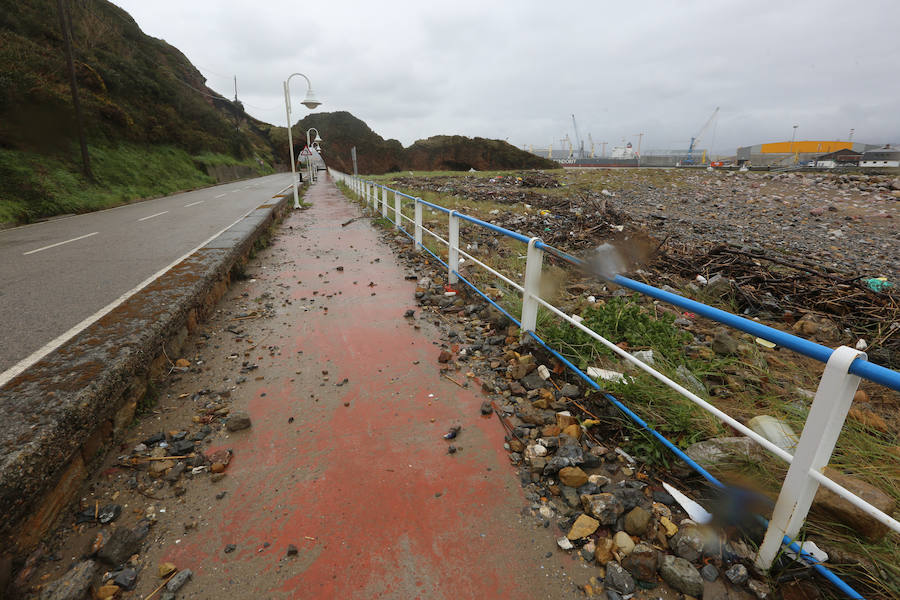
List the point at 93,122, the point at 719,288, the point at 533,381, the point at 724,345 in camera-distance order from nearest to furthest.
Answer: the point at 533,381, the point at 724,345, the point at 719,288, the point at 93,122

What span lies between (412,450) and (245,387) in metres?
1.49

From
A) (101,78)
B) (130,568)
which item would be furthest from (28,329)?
(101,78)

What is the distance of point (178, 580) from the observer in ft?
5.44

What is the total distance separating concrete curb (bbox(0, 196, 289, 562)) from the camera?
1722 mm

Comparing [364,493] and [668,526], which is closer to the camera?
[668,526]

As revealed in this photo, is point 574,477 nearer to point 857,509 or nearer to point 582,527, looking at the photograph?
point 582,527

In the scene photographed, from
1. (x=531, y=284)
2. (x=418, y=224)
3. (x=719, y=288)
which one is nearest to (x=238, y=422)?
(x=531, y=284)

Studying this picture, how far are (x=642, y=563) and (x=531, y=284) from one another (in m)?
2.01

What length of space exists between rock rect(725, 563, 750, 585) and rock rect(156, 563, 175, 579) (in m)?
2.25

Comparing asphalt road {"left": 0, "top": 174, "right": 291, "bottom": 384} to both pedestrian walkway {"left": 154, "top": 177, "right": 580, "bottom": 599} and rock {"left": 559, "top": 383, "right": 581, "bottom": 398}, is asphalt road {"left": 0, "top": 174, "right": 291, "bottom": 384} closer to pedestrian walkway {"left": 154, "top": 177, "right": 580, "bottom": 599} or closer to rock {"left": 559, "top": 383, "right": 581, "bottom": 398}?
pedestrian walkway {"left": 154, "top": 177, "right": 580, "bottom": 599}

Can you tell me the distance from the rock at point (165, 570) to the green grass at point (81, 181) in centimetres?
1388

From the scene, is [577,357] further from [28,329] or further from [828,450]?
[28,329]

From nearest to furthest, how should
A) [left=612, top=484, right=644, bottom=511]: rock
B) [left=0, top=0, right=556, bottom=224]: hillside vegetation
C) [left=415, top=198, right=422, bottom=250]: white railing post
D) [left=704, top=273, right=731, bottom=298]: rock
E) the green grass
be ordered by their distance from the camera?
[left=612, top=484, right=644, bottom=511]: rock
[left=704, top=273, right=731, bottom=298]: rock
[left=415, top=198, right=422, bottom=250]: white railing post
the green grass
[left=0, top=0, right=556, bottom=224]: hillside vegetation

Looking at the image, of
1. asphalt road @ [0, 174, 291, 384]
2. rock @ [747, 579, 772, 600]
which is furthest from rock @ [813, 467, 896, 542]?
asphalt road @ [0, 174, 291, 384]
